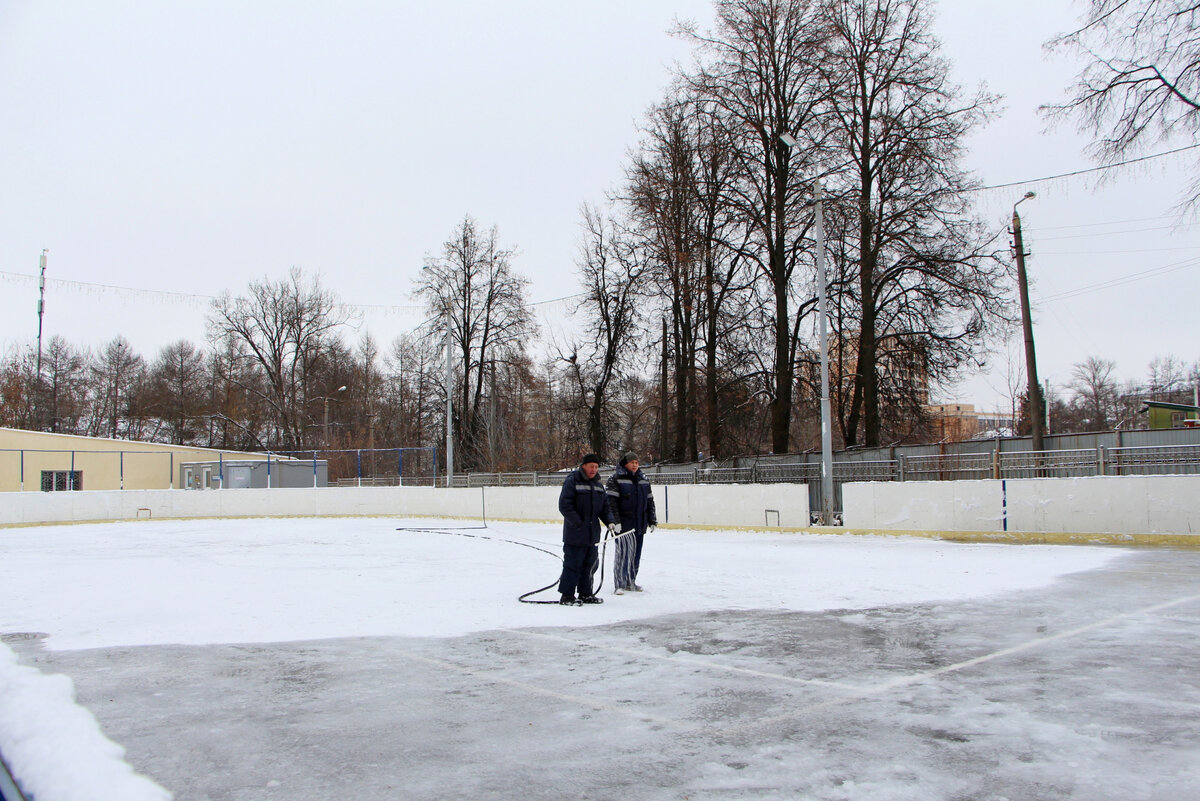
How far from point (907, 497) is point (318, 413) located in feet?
148

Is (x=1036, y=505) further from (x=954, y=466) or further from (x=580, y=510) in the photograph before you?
(x=580, y=510)

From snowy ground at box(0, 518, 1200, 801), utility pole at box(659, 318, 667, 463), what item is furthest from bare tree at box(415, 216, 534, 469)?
snowy ground at box(0, 518, 1200, 801)

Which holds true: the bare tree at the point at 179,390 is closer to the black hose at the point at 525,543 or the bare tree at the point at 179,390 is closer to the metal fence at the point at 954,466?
the black hose at the point at 525,543

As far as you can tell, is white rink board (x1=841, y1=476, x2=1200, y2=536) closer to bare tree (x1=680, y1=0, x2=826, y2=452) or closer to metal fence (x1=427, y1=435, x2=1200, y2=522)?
metal fence (x1=427, y1=435, x2=1200, y2=522)

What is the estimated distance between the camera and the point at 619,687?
612cm

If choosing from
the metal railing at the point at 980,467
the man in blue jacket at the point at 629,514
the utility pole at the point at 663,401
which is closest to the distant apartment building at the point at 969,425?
the utility pole at the point at 663,401

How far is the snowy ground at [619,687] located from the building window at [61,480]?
98.9 feet

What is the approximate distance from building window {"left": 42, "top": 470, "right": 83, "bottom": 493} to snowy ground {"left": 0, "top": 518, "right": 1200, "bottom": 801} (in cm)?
3015

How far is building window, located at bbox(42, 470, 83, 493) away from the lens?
1531 inches

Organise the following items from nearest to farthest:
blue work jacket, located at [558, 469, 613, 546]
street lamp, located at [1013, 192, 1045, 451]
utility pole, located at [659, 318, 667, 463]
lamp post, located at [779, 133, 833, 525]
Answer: blue work jacket, located at [558, 469, 613, 546] < lamp post, located at [779, 133, 833, 525] < street lamp, located at [1013, 192, 1045, 451] < utility pole, located at [659, 318, 667, 463]

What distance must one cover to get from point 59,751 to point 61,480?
40.6m

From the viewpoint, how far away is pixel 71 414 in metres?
56.2

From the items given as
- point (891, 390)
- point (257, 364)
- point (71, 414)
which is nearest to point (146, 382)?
point (71, 414)

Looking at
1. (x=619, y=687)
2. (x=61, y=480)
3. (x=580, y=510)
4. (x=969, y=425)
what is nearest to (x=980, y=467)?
(x=580, y=510)
